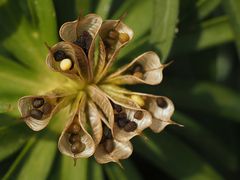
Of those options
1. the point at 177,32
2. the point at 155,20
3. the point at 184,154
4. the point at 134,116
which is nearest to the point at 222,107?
the point at 184,154

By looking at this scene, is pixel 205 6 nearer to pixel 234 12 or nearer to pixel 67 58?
pixel 234 12

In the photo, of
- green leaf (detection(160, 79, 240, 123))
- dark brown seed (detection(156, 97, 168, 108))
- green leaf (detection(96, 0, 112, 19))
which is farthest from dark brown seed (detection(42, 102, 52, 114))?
Answer: green leaf (detection(160, 79, 240, 123))

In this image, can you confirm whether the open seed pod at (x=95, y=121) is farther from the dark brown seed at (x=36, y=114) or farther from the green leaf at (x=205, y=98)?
the green leaf at (x=205, y=98)

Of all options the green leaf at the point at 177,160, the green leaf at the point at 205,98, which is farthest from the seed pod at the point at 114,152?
the green leaf at the point at 205,98

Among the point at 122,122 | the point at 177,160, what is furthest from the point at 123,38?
the point at 177,160

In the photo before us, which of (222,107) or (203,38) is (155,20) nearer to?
(203,38)
